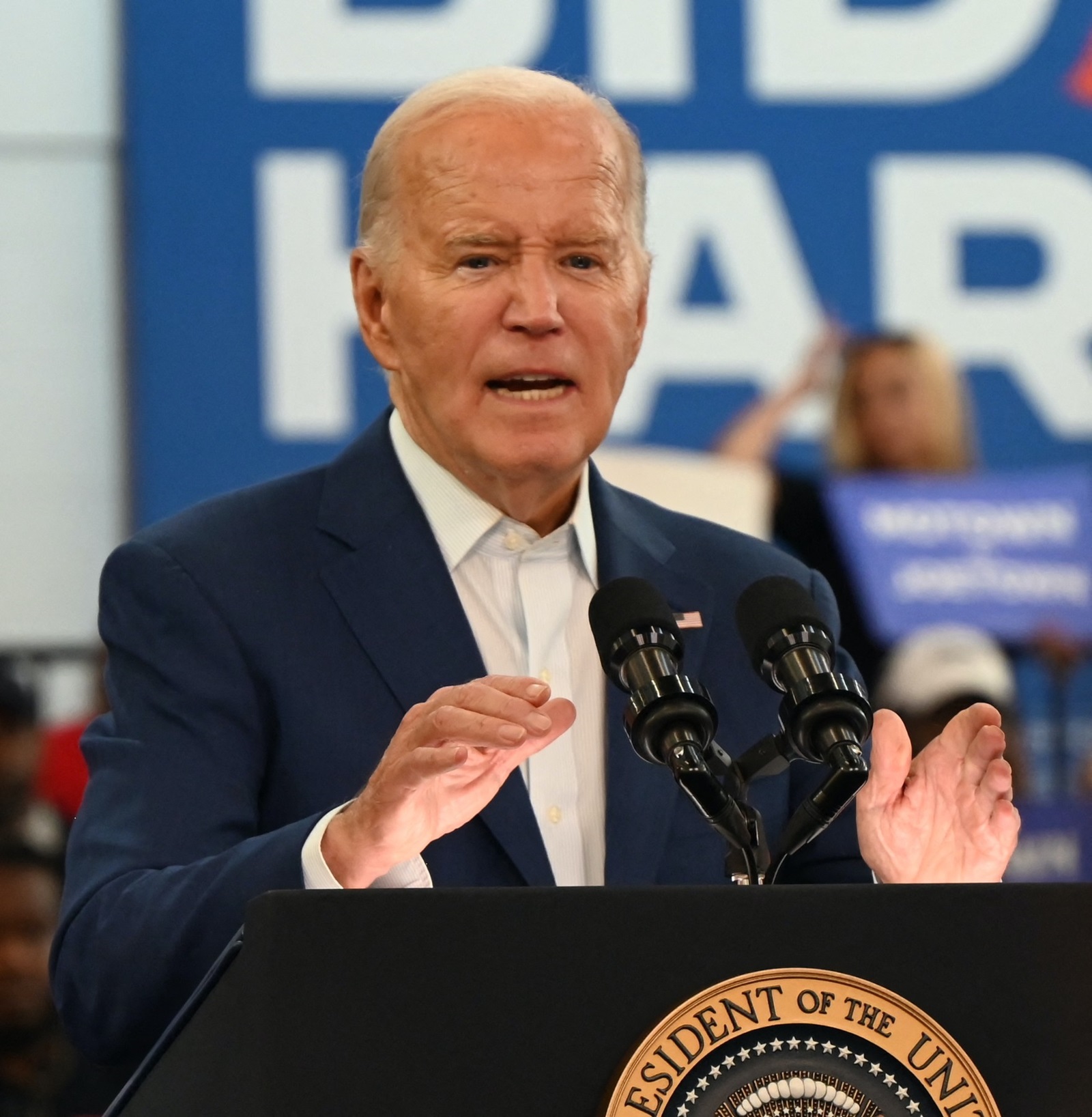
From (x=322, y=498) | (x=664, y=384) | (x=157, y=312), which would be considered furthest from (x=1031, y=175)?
(x=322, y=498)

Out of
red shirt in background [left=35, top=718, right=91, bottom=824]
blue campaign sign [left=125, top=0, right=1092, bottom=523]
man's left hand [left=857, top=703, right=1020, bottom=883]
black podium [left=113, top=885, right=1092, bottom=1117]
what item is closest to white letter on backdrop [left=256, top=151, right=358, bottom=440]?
blue campaign sign [left=125, top=0, right=1092, bottom=523]

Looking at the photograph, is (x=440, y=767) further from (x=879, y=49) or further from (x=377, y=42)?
(x=879, y=49)

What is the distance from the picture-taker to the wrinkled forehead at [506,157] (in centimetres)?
206

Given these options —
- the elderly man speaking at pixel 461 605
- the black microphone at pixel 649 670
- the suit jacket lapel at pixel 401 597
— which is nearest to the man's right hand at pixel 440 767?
the black microphone at pixel 649 670

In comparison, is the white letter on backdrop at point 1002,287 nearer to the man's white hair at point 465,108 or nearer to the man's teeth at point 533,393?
the man's white hair at point 465,108

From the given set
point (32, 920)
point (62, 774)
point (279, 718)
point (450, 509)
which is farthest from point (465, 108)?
point (62, 774)

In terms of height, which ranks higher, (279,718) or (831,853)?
(279,718)

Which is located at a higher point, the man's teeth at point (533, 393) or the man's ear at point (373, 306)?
the man's ear at point (373, 306)

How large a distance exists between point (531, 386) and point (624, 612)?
1.76ft

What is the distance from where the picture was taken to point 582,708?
2111 millimetres

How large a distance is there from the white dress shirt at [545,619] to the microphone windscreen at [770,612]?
455 millimetres

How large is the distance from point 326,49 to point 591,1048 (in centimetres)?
430

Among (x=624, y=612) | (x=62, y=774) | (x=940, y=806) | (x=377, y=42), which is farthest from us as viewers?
(x=377, y=42)

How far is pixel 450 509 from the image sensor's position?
2166mm
